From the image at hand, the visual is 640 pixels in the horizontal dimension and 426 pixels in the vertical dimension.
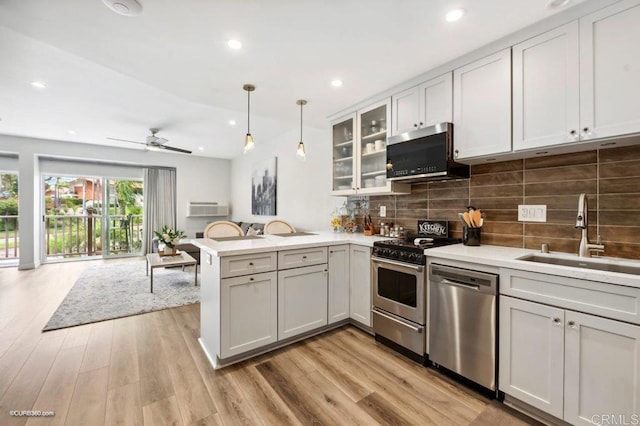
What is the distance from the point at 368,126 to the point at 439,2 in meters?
1.53

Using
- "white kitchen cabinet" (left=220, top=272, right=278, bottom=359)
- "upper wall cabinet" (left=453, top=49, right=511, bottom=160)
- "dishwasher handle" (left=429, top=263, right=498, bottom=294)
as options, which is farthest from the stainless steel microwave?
"white kitchen cabinet" (left=220, top=272, right=278, bottom=359)

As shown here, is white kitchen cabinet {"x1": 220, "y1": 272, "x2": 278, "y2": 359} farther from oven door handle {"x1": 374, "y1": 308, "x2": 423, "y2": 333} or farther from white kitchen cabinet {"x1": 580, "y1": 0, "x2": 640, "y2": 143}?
white kitchen cabinet {"x1": 580, "y1": 0, "x2": 640, "y2": 143}

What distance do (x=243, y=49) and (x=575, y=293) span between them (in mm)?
2659

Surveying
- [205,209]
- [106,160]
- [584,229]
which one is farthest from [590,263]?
[106,160]

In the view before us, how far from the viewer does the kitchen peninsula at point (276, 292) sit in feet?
6.97

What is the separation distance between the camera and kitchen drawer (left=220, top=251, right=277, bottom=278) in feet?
6.85

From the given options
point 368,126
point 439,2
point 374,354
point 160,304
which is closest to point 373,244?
point 374,354

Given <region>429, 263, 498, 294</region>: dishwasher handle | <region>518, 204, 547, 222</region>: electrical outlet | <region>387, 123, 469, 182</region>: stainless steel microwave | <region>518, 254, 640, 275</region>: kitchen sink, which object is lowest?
<region>429, 263, 498, 294</region>: dishwasher handle

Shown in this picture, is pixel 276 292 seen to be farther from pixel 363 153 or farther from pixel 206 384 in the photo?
pixel 363 153

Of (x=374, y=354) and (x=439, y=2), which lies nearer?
(x=439, y=2)

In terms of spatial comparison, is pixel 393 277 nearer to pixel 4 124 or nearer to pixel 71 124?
pixel 71 124

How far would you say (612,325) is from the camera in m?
1.35

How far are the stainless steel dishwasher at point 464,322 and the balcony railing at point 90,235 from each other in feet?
24.8

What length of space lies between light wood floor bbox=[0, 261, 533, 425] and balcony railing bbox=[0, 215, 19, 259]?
443cm
